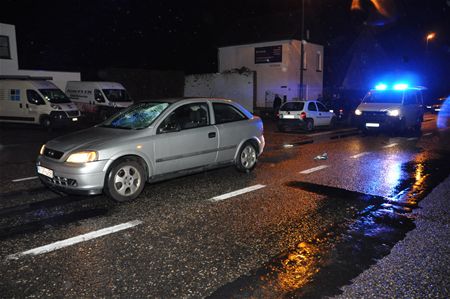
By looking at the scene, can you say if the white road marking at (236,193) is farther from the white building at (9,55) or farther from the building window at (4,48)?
the building window at (4,48)

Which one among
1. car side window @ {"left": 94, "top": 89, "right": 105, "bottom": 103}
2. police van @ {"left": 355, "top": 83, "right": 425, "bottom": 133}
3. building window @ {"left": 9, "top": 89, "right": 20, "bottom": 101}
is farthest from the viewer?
car side window @ {"left": 94, "top": 89, "right": 105, "bottom": 103}

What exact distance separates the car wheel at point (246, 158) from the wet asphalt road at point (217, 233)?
0.62ft

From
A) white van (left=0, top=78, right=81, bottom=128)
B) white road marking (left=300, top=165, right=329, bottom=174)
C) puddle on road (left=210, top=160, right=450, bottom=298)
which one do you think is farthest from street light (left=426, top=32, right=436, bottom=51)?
puddle on road (left=210, top=160, right=450, bottom=298)

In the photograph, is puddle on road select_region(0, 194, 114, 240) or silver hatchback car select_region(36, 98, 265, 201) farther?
silver hatchback car select_region(36, 98, 265, 201)

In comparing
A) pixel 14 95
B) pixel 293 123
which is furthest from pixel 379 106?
pixel 14 95

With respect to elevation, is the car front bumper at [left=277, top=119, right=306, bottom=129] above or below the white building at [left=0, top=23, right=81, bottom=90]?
below

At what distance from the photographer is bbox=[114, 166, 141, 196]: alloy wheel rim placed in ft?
19.0

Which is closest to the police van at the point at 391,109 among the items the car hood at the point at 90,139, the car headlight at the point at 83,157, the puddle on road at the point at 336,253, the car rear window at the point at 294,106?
the car rear window at the point at 294,106

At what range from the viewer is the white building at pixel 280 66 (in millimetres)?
28859

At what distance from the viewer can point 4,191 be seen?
661 centimetres

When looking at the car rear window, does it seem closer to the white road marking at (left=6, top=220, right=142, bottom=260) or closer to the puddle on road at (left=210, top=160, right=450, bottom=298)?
the puddle on road at (left=210, top=160, right=450, bottom=298)

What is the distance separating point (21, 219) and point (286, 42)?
86.3 ft

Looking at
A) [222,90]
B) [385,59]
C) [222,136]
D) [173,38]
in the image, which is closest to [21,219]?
[222,136]

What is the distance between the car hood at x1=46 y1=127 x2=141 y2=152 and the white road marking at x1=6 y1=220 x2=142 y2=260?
136cm
